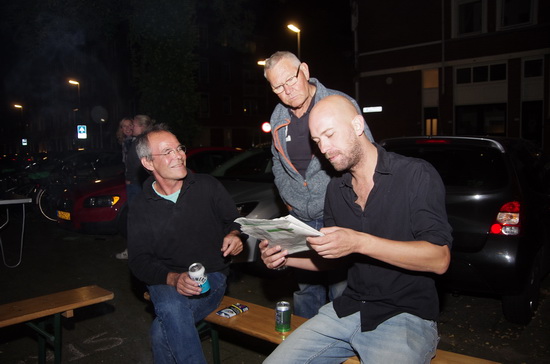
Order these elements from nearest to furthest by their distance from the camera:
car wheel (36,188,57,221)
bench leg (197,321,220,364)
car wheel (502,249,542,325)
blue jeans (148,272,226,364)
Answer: blue jeans (148,272,226,364) < bench leg (197,321,220,364) < car wheel (502,249,542,325) < car wheel (36,188,57,221)

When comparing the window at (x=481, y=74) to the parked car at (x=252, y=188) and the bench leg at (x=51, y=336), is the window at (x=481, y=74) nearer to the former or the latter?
the parked car at (x=252, y=188)

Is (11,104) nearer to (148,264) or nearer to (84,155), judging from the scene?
(84,155)

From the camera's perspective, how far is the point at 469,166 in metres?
4.07

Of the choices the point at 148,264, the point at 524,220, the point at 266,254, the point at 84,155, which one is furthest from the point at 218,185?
the point at 84,155

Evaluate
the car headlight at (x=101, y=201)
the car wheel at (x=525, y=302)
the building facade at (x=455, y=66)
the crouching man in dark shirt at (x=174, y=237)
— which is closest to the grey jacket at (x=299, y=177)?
the crouching man in dark shirt at (x=174, y=237)

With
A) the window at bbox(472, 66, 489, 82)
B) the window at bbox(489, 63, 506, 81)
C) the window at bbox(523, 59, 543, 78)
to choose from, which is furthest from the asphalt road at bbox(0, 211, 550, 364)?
the window at bbox(472, 66, 489, 82)

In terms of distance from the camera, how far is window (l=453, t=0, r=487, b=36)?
23406 millimetres

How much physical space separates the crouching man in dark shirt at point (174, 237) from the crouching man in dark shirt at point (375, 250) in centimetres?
81

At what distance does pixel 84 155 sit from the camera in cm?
1283

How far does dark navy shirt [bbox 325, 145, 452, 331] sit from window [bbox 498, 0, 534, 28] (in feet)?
79.6

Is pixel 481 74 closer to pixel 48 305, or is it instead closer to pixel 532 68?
pixel 532 68

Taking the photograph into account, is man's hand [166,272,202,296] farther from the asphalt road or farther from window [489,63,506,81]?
window [489,63,506,81]

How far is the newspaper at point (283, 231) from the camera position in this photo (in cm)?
193

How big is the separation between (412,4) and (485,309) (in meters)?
23.7
